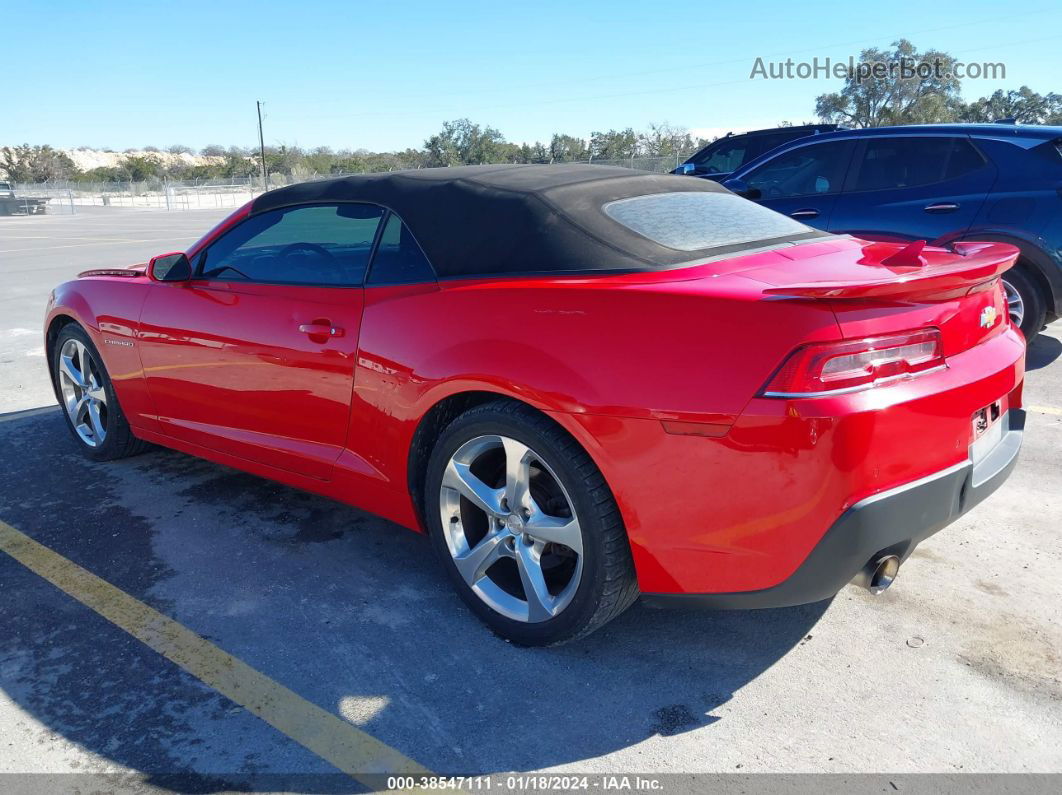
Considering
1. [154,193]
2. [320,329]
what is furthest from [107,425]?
[154,193]

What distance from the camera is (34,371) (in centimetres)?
671

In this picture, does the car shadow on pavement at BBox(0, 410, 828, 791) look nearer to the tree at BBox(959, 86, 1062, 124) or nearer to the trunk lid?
the trunk lid

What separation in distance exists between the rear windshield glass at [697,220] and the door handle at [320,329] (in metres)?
1.08

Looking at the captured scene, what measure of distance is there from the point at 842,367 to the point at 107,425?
382 centimetres

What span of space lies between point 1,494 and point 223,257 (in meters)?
1.72

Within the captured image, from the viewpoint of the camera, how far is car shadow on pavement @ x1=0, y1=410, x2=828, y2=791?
7.71 ft

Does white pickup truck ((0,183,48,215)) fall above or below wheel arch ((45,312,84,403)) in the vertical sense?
above

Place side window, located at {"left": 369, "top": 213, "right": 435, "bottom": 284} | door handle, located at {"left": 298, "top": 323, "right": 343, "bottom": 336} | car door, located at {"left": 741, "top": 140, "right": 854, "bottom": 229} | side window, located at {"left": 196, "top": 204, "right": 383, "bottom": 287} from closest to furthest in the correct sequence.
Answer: side window, located at {"left": 369, "top": 213, "right": 435, "bottom": 284}
door handle, located at {"left": 298, "top": 323, "right": 343, "bottom": 336}
side window, located at {"left": 196, "top": 204, "right": 383, "bottom": 287}
car door, located at {"left": 741, "top": 140, "right": 854, "bottom": 229}

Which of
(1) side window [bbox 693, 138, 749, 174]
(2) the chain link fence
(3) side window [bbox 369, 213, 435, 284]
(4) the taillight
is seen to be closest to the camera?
(4) the taillight

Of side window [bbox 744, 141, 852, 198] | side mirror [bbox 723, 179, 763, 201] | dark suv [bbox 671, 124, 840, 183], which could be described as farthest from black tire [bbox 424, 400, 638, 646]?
dark suv [bbox 671, 124, 840, 183]

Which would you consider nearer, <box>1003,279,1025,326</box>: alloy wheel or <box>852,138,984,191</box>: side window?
<box>1003,279,1025,326</box>: alloy wheel

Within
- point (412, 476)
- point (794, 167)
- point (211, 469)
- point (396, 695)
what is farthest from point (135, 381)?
point (794, 167)

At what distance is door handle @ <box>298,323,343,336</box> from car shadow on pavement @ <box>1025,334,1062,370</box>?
16.4ft

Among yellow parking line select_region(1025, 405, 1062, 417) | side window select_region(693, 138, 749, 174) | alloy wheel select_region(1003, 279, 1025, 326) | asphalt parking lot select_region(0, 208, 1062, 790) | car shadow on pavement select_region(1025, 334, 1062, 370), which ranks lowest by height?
asphalt parking lot select_region(0, 208, 1062, 790)
